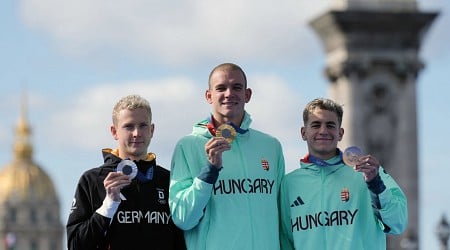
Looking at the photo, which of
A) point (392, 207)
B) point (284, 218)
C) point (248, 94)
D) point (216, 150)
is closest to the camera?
point (216, 150)

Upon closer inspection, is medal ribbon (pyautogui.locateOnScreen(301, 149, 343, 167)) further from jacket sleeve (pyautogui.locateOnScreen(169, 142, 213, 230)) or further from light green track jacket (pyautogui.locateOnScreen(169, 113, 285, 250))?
jacket sleeve (pyautogui.locateOnScreen(169, 142, 213, 230))

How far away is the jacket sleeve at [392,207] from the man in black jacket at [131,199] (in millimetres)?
1362

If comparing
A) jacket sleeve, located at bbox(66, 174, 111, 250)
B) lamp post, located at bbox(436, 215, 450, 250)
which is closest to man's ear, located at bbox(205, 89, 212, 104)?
jacket sleeve, located at bbox(66, 174, 111, 250)

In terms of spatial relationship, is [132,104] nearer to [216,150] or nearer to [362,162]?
[216,150]

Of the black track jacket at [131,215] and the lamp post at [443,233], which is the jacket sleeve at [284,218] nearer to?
the black track jacket at [131,215]

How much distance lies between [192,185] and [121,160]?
536 mm

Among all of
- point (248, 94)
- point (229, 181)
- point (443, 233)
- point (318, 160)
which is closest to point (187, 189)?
point (229, 181)

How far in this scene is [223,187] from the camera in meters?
14.5

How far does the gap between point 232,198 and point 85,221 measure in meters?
0.99

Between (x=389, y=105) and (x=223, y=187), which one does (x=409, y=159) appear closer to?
(x=389, y=105)

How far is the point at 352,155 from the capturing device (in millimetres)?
14336

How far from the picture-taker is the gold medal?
46.8ft

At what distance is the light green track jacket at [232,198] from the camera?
567 inches

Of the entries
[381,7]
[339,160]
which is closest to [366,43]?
[381,7]
